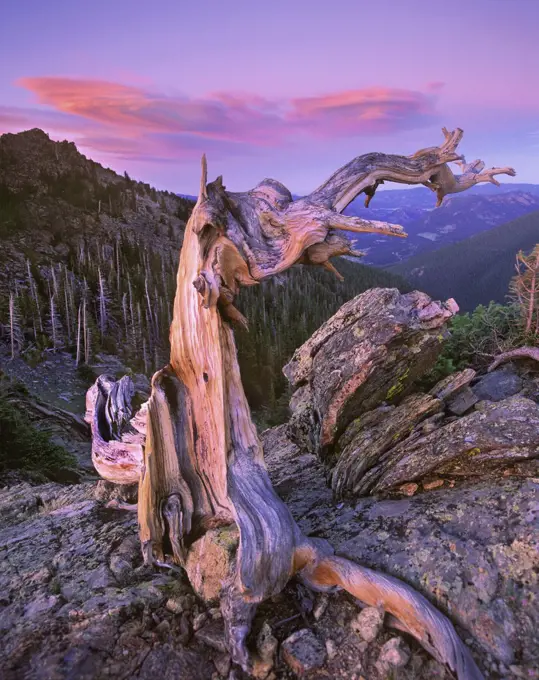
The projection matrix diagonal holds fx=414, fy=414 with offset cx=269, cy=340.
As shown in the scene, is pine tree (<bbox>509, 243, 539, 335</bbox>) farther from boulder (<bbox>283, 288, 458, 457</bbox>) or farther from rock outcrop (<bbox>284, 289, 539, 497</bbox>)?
boulder (<bbox>283, 288, 458, 457</bbox>)

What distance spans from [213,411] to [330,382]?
258cm

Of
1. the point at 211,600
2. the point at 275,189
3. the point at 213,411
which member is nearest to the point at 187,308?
the point at 213,411

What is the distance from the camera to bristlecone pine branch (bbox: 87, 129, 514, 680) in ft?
18.6

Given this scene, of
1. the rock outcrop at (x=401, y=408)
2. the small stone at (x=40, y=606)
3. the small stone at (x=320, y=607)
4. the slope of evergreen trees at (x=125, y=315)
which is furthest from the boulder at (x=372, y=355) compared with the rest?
the slope of evergreen trees at (x=125, y=315)

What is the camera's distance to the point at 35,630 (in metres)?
4.81

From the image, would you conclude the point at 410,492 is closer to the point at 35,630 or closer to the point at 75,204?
the point at 35,630

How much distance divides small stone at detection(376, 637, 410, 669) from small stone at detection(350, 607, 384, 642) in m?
0.20

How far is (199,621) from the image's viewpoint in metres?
5.03

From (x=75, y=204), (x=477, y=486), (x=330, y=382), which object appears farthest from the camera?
(x=75, y=204)

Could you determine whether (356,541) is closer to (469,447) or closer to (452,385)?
(469,447)

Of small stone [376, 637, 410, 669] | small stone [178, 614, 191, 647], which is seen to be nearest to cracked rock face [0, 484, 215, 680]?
small stone [178, 614, 191, 647]

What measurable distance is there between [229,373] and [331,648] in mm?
3756

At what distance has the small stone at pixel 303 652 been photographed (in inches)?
172

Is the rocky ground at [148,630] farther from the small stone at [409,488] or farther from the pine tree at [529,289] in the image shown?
the pine tree at [529,289]
